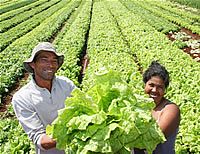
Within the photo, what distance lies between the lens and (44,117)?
12.0ft

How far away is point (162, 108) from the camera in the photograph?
383 centimetres

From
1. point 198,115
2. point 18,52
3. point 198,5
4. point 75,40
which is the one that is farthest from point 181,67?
point 198,5

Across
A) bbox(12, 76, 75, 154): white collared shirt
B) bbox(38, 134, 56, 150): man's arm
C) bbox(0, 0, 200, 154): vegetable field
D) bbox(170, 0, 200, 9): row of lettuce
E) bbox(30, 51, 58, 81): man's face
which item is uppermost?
bbox(30, 51, 58, 81): man's face

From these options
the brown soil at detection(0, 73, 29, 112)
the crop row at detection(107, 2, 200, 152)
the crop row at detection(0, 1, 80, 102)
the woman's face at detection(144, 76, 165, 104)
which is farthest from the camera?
the crop row at detection(0, 1, 80, 102)

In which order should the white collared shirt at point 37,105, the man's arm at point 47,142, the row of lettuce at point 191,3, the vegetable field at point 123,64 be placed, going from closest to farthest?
the man's arm at point 47,142
the white collared shirt at point 37,105
the vegetable field at point 123,64
the row of lettuce at point 191,3

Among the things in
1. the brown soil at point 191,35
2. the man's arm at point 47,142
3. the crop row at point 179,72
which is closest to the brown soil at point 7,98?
the crop row at point 179,72

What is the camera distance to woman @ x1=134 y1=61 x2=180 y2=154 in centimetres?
371

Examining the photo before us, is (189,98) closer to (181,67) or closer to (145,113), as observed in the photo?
(181,67)

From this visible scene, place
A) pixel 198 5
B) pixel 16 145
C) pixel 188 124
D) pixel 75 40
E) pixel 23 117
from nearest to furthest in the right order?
pixel 23 117 → pixel 188 124 → pixel 16 145 → pixel 75 40 → pixel 198 5

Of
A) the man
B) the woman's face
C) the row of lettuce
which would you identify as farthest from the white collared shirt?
the row of lettuce

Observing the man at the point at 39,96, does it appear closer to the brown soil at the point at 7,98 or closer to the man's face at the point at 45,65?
the man's face at the point at 45,65

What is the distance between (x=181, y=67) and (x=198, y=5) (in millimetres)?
32119

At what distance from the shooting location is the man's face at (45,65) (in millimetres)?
3570

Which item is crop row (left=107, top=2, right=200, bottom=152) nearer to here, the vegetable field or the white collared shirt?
A: the vegetable field
